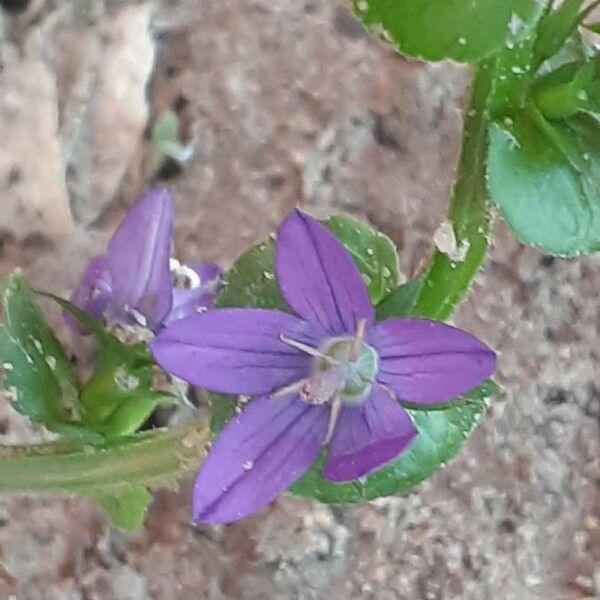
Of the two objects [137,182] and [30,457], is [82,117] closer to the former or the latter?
[137,182]

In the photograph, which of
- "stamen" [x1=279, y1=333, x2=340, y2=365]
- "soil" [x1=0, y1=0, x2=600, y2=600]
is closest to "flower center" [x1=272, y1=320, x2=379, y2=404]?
"stamen" [x1=279, y1=333, x2=340, y2=365]

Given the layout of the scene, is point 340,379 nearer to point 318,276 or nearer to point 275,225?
point 318,276

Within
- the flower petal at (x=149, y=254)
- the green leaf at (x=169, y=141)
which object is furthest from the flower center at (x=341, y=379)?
the green leaf at (x=169, y=141)

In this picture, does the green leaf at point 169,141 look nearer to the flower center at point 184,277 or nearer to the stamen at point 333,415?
the flower center at point 184,277

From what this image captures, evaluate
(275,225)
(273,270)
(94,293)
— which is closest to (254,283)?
(273,270)

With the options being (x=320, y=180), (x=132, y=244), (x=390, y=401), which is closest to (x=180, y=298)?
(x=132, y=244)
